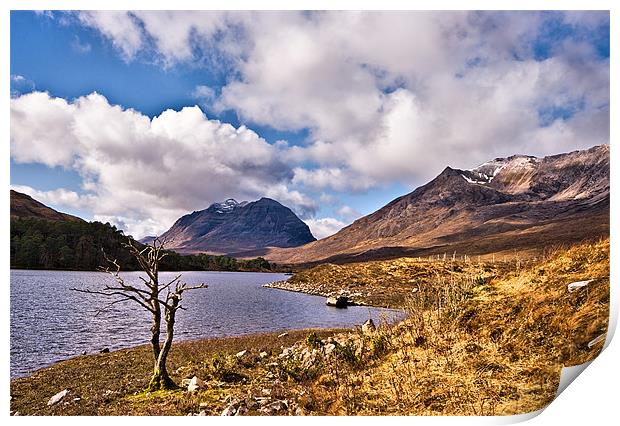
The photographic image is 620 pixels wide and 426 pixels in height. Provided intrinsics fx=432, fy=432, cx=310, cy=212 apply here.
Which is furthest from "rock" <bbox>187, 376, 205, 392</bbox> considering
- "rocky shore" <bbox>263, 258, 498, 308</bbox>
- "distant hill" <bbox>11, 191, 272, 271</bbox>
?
"distant hill" <bbox>11, 191, 272, 271</bbox>

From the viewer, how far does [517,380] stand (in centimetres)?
1209

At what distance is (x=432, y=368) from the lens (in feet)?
43.4

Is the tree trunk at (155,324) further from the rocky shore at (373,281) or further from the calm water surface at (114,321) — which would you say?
the rocky shore at (373,281)

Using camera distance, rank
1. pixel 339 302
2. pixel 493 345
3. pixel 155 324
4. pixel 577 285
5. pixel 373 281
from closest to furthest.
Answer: pixel 493 345 → pixel 155 324 → pixel 577 285 → pixel 339 302 → pixel 373 281

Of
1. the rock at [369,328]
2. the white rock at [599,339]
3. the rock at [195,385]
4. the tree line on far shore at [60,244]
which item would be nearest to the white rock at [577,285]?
the white rock at [599,339]

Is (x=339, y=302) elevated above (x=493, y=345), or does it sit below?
below

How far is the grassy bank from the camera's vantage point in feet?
38.8

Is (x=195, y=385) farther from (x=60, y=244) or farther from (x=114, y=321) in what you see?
(x=60, y=244)

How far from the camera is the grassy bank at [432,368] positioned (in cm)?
1183

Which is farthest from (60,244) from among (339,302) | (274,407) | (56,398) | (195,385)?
(274,407)

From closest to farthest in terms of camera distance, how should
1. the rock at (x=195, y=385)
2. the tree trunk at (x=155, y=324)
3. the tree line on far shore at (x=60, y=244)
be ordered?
the rock at (x=195, y=385)
the tree trunk at (x=155, y=324)
the tree line on far shore at (x=60, y=244)

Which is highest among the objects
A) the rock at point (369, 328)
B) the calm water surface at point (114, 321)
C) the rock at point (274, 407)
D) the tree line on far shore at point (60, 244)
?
the tree line on far shore at point (60, 244)
